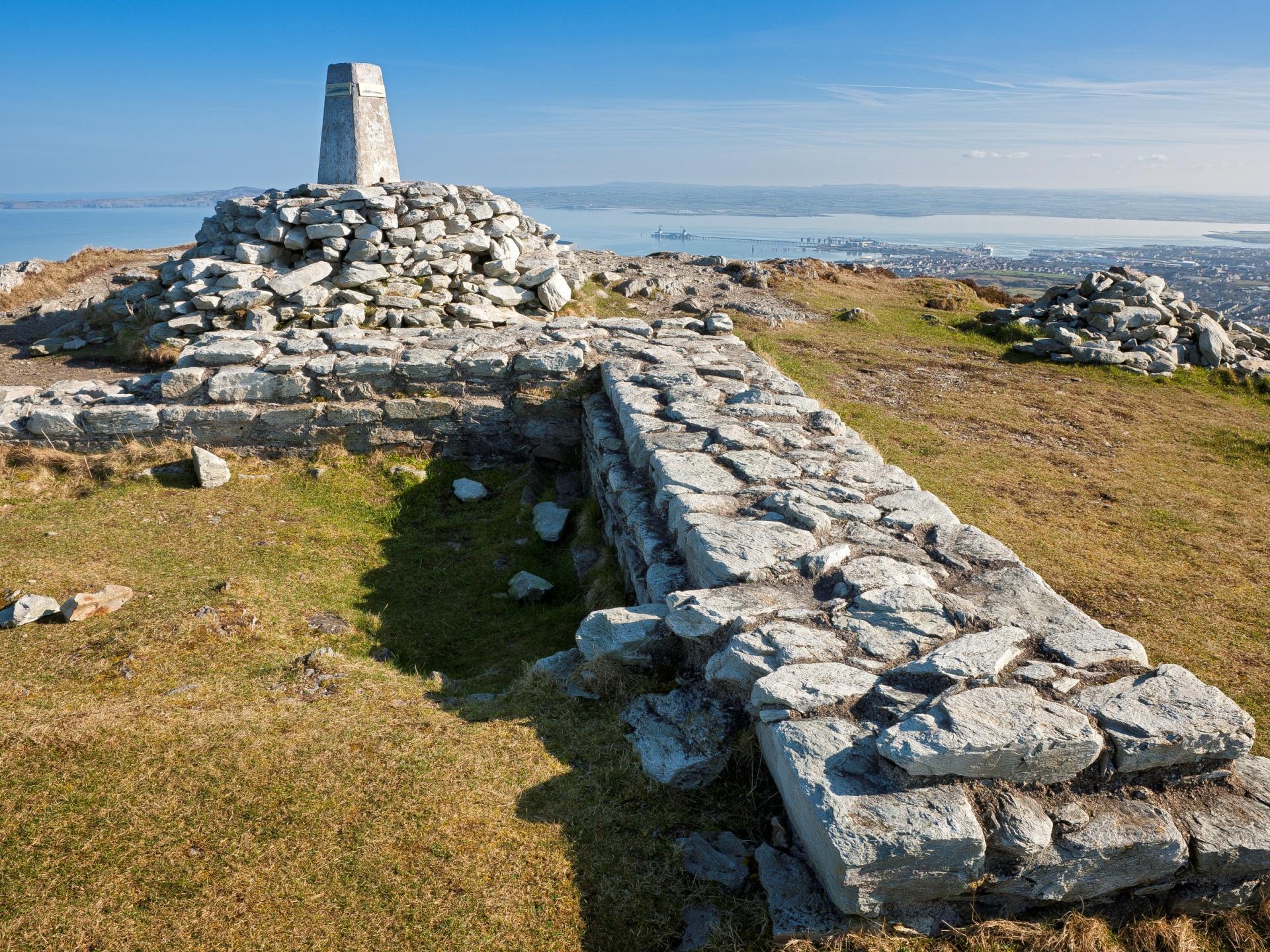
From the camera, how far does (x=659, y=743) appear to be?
375cm

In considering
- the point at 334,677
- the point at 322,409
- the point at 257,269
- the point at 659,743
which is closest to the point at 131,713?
the point at 334,677

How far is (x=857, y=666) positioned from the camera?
140 inches

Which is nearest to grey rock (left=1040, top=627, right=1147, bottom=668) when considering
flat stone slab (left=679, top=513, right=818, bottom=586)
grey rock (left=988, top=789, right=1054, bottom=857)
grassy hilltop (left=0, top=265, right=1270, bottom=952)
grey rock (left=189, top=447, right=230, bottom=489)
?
grey rock (left=988, top=789, right=1054, bottom=857)

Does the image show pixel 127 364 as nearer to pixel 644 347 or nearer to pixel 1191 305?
pixel 644 347

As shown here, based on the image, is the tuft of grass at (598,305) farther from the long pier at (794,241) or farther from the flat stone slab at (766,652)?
Answer: the long pier at (794,241)

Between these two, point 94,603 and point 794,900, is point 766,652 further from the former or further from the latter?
point 94,603

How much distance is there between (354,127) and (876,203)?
151m

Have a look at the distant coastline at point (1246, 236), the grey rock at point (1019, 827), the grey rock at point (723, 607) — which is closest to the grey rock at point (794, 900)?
the grey rock at point (1019, 827)

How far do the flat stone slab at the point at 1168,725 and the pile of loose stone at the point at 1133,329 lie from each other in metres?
13.0

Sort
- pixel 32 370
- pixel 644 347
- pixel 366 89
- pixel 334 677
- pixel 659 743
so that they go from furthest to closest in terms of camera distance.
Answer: pixel 366 89 < pixel 32 370 < pixel 644 347 < pixel 334 677 < pixel 659 743

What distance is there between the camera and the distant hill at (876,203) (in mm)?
108500

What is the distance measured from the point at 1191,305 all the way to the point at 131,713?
19.8m

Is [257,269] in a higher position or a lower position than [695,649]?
higher

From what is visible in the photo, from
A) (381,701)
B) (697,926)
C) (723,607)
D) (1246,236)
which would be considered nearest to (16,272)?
(381,701)
